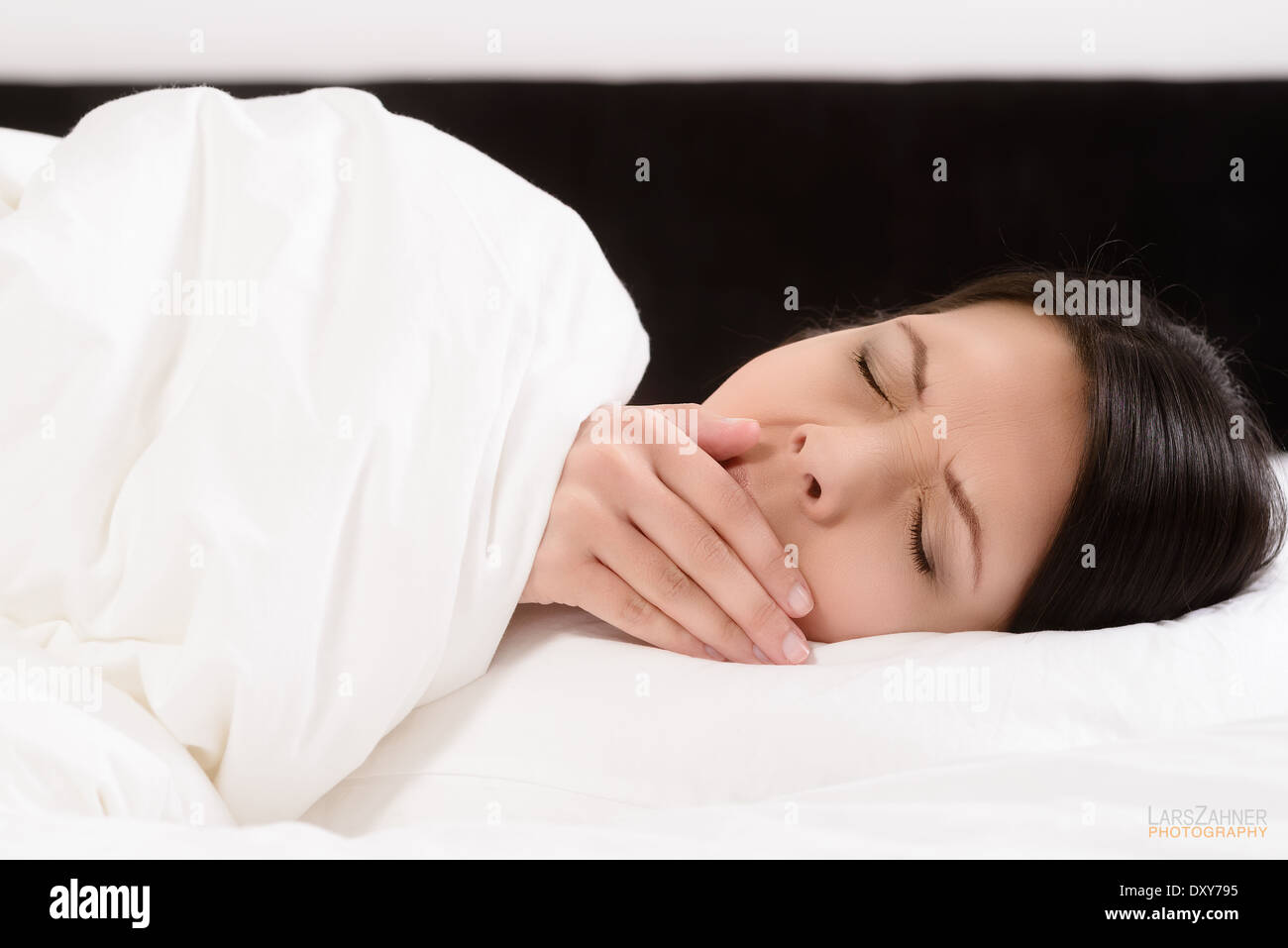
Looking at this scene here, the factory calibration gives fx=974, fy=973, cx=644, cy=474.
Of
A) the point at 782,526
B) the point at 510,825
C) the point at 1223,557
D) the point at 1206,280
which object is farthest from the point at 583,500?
the point at 1206,280

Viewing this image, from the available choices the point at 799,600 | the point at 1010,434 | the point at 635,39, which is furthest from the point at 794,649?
the point at 635,39

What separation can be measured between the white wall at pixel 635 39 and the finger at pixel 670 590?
3.57 ft

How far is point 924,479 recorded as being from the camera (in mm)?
839

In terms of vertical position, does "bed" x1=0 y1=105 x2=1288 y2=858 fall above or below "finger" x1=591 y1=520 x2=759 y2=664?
below

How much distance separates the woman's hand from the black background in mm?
747

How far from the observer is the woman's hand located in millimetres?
820

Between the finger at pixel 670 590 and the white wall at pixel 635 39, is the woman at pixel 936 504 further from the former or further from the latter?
the white wall at pixel 635 39

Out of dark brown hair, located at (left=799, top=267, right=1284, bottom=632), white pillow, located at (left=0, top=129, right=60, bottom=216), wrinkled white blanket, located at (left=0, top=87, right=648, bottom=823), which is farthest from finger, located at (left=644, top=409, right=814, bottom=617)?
white pillow, located at (left=0, top=129, right=60, bottom=216)

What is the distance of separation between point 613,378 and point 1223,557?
2.02 ft

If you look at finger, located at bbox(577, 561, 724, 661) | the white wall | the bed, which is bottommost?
the bed

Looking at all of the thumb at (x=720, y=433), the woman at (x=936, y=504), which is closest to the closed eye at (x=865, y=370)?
the woman at (x=936, y=504)

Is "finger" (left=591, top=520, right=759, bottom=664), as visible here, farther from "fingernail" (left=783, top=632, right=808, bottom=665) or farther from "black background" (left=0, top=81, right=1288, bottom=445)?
"black background" (left=0, top=81, right=1288, bottom=445)

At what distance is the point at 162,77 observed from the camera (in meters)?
1.70
